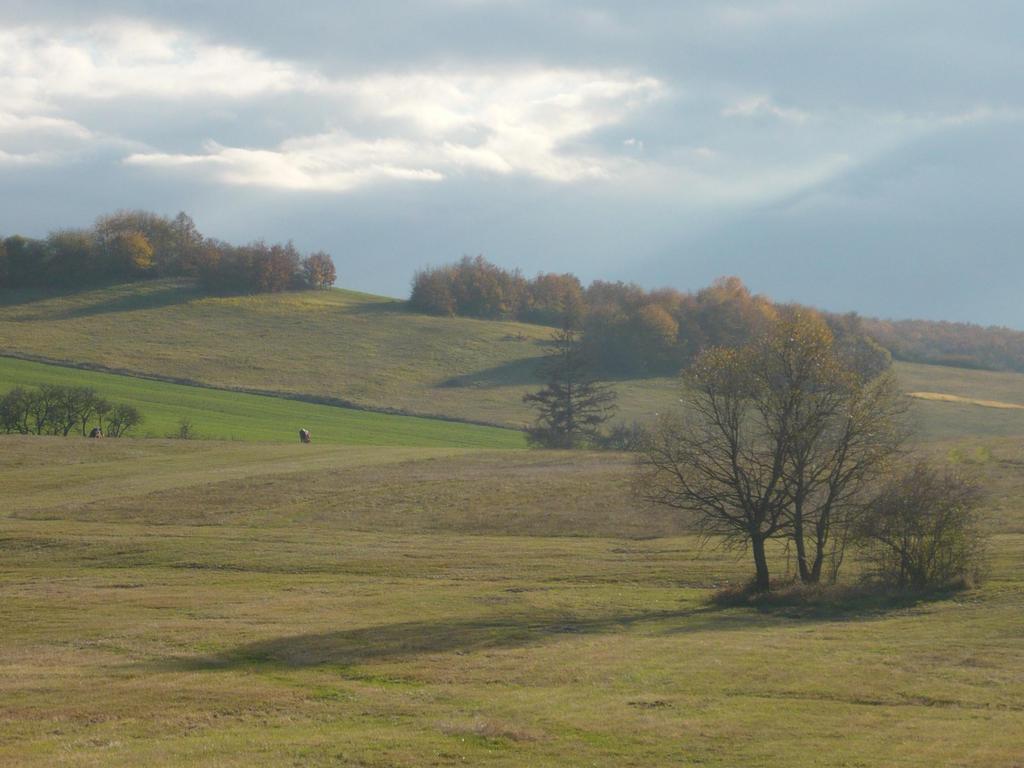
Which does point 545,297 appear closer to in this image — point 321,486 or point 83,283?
point 83,283

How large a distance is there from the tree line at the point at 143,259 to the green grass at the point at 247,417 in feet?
138

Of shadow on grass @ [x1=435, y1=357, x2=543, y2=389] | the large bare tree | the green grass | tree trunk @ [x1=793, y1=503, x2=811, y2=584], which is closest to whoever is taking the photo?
tree trunk @ [x1=793, y1=503, x2=811, y2=584]

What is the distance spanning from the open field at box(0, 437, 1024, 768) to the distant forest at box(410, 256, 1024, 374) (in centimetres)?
5955

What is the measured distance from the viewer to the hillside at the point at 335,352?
110625 mm

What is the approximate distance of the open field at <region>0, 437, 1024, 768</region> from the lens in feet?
56.5

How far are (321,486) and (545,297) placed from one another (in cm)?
10788

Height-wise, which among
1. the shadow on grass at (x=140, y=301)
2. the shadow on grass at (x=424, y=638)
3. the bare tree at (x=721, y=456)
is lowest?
the shadow on grass at (x=424, y=638)

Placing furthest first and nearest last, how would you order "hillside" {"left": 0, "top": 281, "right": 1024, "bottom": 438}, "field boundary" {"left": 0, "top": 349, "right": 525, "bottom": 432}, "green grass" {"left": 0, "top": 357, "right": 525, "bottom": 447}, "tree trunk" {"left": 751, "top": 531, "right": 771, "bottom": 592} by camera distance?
"hillside" {"left": 0, "top": 281, "right": 1024, "bottom": 438}
"field boundary" {"left": 0, "top": 349, "right": 525, "bottom": 432}
"green grass" {"left": 0, "top": 357, "right": 525, "bottom": 447}
"tree trunk" {"left": 751, "top": 531, "right": 771, "bottom": 592}

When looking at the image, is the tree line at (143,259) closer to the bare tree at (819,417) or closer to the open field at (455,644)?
the open field at (455,644)

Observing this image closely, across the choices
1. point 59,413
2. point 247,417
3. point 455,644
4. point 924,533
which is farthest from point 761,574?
point 247,417

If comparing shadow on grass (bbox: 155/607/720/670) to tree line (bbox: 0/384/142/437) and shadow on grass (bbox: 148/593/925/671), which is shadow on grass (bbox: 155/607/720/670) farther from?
tree line (bbox: 0/384/142/437)

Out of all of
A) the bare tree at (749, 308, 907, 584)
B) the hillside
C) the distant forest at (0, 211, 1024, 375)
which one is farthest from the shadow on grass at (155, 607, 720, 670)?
the distant forest at (0, 211, 1024, 375)

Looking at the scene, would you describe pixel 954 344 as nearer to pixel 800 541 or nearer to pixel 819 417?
pixel 819 417

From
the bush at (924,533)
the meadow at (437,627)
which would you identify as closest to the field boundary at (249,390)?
the meadow at (437,627)
